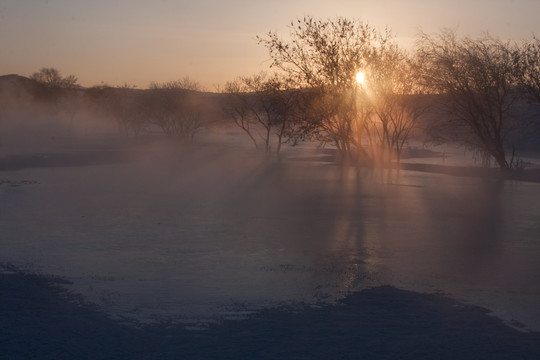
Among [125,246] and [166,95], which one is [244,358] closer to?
[125,246]

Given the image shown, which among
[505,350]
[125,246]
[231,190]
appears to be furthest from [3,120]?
[505,350]

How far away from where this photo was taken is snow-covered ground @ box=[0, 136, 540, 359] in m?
7.65

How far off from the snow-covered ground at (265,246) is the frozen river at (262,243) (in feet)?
0.10

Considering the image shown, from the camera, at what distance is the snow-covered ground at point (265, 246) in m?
7.65

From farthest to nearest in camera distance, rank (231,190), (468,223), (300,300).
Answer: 1. (231,190)
2. (468,223)
3. (300,300)

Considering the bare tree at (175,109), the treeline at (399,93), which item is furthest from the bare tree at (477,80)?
the bare tree at (175,109)

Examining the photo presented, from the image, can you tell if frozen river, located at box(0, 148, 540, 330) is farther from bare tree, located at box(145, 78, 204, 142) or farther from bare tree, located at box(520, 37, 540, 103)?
bare tree, located at box(145, 78, 204, 142)

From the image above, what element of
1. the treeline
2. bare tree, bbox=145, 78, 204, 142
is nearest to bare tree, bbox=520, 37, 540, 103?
the treeline

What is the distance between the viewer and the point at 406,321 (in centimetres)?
679

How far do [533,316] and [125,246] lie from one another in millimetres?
6605

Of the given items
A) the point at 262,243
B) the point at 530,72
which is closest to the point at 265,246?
the point at 262,243

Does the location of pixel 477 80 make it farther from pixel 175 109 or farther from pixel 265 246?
pixel 175 109

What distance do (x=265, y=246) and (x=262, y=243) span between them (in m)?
0.27

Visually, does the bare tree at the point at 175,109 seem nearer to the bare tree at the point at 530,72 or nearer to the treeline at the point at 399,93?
the treeline at the point at 399,93
